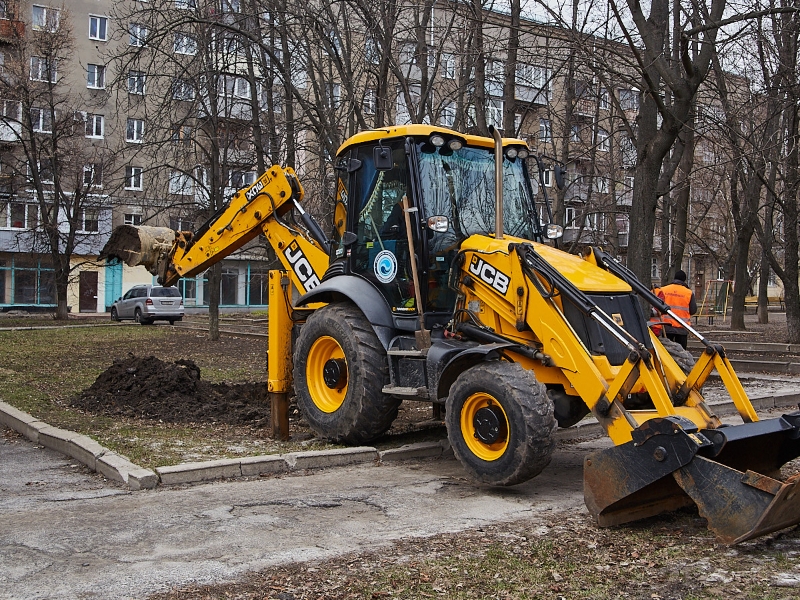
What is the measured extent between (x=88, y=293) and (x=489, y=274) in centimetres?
4430

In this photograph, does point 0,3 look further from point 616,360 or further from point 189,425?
point 616,360

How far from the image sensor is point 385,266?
8.85 m

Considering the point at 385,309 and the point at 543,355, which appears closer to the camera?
the point at 543,355

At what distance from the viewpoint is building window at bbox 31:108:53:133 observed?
3389cm

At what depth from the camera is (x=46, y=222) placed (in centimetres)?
3306

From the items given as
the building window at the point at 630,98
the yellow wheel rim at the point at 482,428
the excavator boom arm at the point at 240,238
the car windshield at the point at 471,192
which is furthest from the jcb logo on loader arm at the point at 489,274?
the building window at the point at 630,98

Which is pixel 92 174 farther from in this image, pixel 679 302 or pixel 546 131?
pixel 679 302

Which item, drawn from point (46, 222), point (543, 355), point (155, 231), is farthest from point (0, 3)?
point (543, 355)

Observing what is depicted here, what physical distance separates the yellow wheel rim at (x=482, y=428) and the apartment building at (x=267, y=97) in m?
3.08

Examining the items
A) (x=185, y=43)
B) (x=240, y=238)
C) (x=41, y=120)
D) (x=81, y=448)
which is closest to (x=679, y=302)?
(x=240, y=238)

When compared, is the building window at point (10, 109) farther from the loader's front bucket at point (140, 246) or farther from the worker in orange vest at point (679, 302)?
the worker in orange vest at point (679, 302)

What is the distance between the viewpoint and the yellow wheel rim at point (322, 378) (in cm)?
916

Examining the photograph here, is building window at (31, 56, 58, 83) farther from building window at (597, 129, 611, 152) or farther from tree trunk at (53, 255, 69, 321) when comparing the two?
building window at (597, 129, 611, 152)

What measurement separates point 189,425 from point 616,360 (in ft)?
17.3
